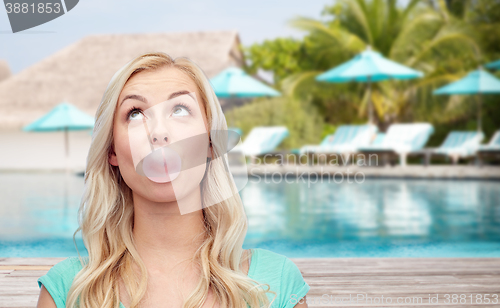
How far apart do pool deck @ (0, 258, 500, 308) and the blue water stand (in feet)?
8.90

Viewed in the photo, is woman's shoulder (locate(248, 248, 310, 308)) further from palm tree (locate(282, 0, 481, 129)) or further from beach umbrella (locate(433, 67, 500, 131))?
palm tree (locate(282, 0, 481, 129))

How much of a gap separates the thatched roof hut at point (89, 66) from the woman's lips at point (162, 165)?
19.6 meters

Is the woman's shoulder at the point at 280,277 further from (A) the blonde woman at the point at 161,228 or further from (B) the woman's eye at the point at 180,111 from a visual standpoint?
(B) the woman's eye at the point at 180,111

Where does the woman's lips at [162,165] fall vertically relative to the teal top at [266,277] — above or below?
above

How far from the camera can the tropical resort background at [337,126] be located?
243 inches

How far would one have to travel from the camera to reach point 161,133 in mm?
1012

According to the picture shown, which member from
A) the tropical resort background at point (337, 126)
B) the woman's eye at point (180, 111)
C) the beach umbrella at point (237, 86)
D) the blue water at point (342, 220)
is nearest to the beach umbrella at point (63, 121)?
the tropical resort background at point (337, 126)

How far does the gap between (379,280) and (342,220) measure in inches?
184

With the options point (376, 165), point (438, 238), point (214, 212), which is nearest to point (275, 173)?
point (376, 165)

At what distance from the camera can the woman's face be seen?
1019 mm

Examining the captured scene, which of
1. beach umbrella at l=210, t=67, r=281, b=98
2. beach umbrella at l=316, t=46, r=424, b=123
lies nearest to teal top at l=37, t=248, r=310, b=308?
beach umbrella at l=316, t=46, r=424, b=123

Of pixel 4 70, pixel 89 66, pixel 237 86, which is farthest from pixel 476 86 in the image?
pixel 4 70

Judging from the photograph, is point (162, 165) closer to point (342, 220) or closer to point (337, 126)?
point (342, 220)

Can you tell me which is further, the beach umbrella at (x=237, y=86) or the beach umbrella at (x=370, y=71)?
the beach umbrella at (x=237, y=86)
